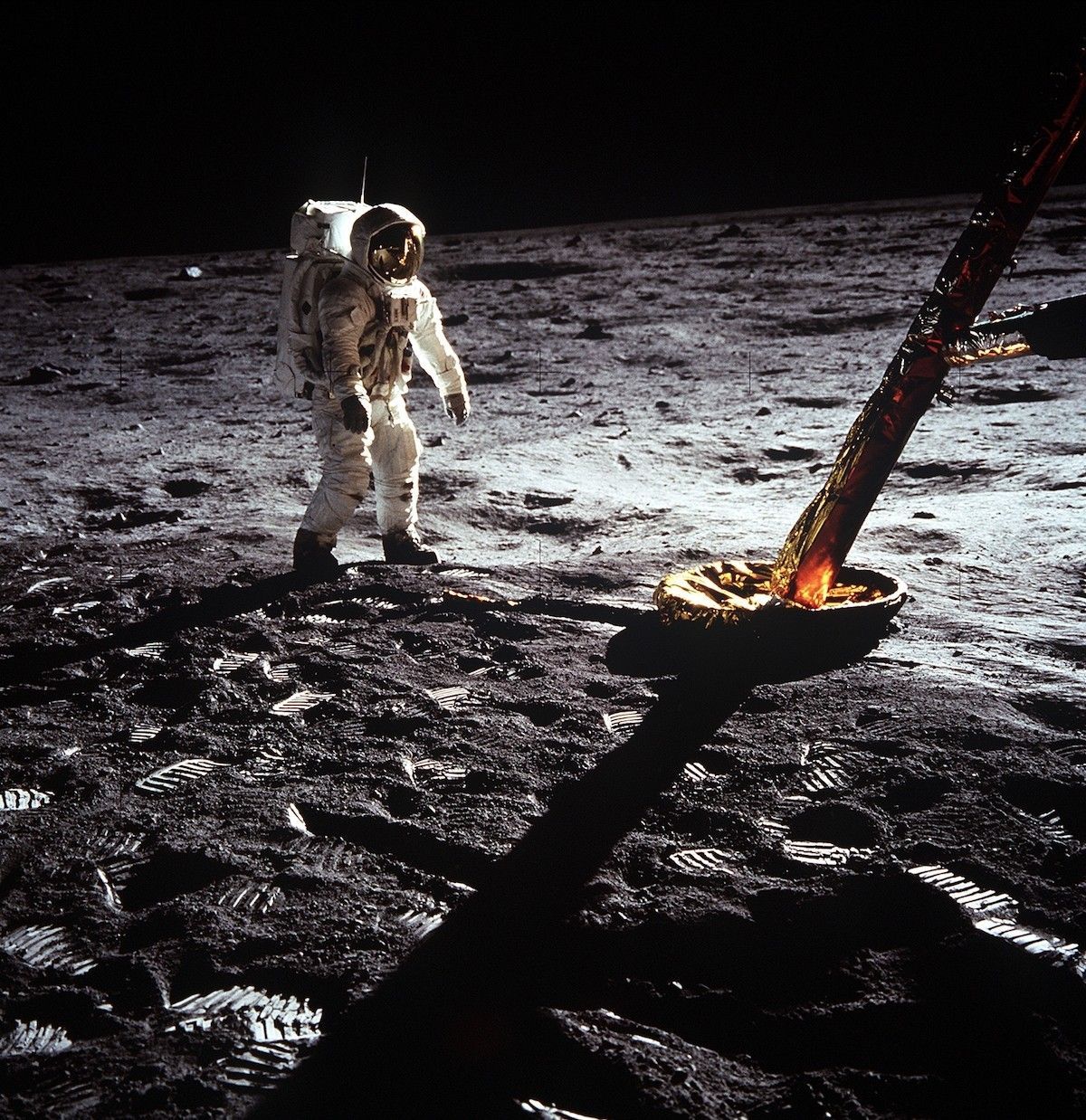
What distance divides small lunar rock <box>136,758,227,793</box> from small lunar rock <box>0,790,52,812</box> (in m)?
0.18

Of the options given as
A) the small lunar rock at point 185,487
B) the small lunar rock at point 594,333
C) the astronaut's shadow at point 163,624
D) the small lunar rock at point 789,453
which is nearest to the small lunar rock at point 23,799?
the astronaut's shadow at point 163,624

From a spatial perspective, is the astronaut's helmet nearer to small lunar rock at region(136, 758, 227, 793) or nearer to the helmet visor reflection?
the helmet visor reflection

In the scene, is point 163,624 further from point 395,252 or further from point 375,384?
point 395,252

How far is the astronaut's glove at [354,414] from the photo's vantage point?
300 centimetres

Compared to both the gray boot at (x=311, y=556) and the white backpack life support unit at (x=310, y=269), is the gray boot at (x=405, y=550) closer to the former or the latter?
the gray boot at (x=311, y=556)

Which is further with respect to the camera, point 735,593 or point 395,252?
point 395,252

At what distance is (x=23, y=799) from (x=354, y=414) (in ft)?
4.57

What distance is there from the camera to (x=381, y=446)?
3.31 m

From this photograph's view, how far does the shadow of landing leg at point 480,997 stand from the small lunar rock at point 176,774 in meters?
0.71

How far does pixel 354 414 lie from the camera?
9.84 feet

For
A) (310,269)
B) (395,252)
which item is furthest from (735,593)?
(310,269)

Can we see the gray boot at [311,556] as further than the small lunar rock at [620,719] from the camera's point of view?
Yes

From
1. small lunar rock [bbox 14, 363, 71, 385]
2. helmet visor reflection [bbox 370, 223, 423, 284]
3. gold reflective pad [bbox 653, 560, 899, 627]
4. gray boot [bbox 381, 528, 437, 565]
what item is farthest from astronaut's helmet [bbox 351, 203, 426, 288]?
small lunar rock [bbox 14, 363, 71, 385]

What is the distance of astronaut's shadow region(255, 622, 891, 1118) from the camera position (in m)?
1.38
